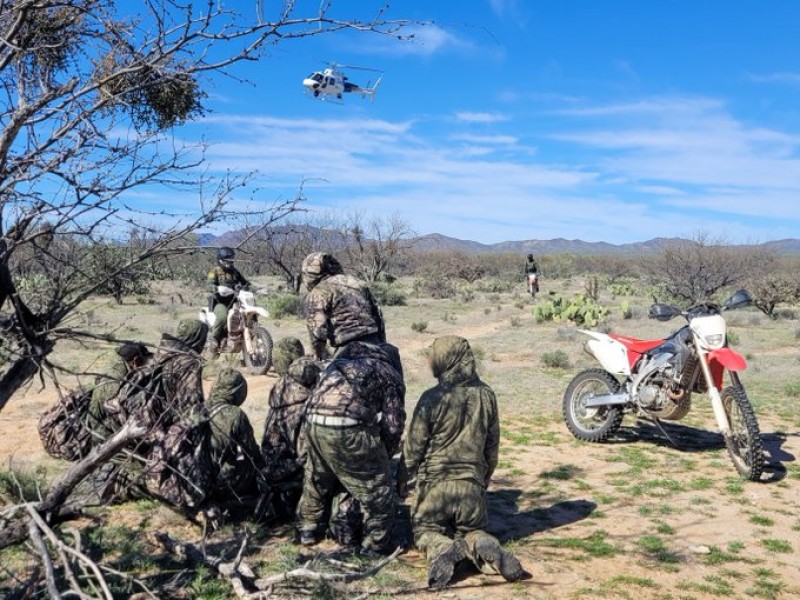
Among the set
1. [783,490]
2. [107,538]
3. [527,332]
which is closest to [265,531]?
[107,538]

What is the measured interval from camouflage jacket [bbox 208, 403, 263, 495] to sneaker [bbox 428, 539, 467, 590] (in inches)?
57.6

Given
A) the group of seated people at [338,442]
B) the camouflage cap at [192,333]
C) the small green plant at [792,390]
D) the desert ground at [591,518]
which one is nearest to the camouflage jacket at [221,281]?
the desert ground at [591,518]

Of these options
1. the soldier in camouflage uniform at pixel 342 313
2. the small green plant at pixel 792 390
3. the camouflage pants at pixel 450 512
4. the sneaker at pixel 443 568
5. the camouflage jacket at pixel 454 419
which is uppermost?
the soldier in camouflage uniform at pixel 342 313

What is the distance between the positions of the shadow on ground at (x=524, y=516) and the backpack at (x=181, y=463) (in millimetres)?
2106

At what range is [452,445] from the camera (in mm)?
4359

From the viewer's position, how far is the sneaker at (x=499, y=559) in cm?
400

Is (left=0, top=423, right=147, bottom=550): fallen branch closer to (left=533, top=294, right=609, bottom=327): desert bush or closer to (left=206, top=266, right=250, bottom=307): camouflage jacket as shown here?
(left=206, top=266, right=250, bottom=307): camouflage jacket

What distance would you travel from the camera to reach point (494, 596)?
388 centimetres

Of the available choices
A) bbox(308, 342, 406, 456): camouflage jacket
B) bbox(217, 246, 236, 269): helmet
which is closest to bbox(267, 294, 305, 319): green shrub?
bbox(217, 246, 236, 269): helmet

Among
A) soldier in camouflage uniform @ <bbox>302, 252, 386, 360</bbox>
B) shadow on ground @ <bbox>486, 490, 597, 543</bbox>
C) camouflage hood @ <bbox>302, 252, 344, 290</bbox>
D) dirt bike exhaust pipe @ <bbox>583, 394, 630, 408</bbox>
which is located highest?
camouflage hood @ <bbox>302, 252, 344, 290</bbox>

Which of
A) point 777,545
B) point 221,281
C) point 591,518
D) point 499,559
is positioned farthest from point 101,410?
point 221,281

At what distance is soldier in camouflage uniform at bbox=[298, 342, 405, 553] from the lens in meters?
4.23

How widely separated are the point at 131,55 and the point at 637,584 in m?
4.03

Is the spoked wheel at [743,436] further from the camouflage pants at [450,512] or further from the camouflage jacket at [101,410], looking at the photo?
the camouflage jacket at [101,410]
